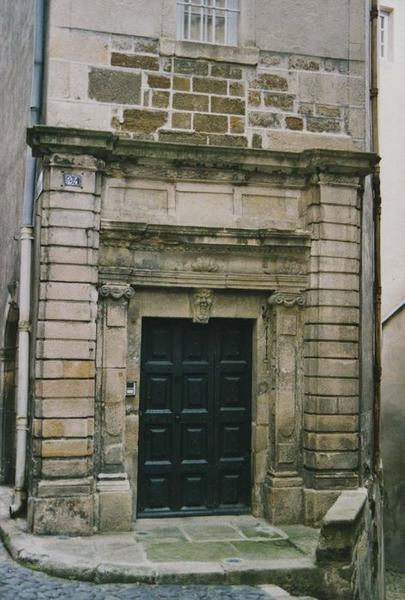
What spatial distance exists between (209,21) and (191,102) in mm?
1056

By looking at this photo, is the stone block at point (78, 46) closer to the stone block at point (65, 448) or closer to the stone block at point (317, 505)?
the stone block at point (65, 448)

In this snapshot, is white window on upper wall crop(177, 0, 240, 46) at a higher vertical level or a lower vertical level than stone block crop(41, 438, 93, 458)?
higher

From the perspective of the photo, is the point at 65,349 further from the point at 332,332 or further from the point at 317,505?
the point at 317,505

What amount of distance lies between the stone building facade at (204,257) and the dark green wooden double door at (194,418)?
16 mm

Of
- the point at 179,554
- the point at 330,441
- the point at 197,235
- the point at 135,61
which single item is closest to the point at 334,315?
the point at 330,441

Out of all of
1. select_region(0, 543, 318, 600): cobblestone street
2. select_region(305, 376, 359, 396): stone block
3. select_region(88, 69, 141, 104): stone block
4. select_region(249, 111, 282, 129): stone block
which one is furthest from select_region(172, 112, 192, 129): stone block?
select_region(0, 543, 318, 600): cobblestone street

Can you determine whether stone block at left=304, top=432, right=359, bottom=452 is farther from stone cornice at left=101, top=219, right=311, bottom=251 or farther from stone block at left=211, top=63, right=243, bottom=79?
stone block at left=211, top=63, right=243, bottom=79

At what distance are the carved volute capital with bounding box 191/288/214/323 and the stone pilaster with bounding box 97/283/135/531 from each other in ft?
2.32

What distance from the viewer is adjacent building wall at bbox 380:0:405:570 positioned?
1173 centimetres

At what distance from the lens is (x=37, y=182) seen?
812cm

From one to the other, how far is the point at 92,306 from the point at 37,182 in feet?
5.55

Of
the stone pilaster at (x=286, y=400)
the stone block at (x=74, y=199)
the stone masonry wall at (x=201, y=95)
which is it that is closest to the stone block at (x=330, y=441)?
the stone pilaster at (x=286, y=400)

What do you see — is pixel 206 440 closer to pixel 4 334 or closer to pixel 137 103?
pixel 137 103

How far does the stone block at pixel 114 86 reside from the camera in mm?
7613
